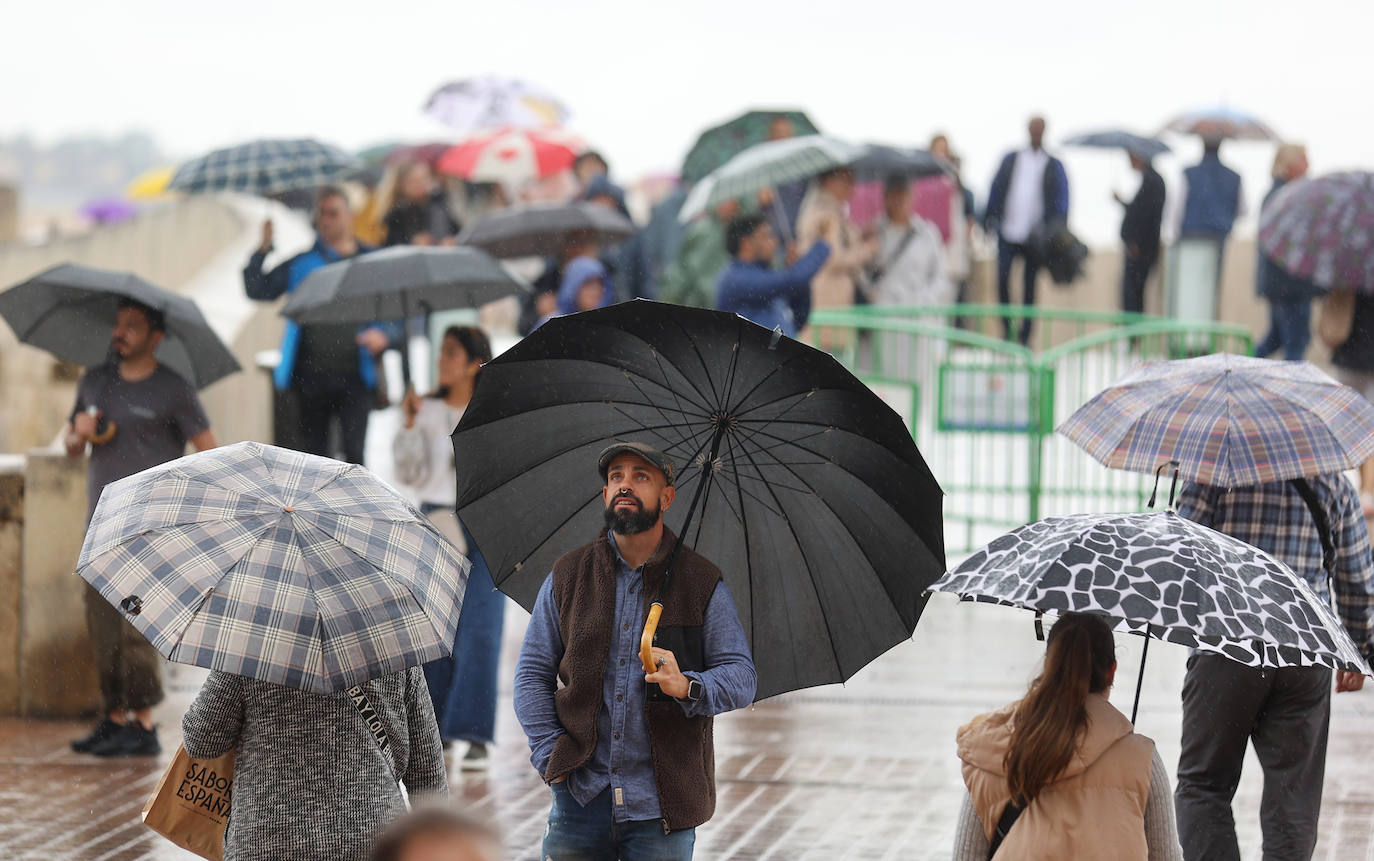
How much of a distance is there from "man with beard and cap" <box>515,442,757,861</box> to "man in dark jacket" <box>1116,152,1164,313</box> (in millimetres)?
14021

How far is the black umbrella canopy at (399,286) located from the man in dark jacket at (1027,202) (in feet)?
28.5

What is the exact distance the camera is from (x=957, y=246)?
61.3 ft

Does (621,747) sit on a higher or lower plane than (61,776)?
higher

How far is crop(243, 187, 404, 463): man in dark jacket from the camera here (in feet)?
34.0

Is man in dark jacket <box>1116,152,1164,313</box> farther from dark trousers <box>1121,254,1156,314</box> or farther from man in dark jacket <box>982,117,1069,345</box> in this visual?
man in dark jacket <box>982,117,1069,345</box>

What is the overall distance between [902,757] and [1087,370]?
261 inches

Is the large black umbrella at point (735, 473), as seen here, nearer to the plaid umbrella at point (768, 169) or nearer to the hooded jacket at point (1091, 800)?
the hooded jacket at point (1091, 800)

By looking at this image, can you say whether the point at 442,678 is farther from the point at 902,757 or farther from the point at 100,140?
the point at 100,140

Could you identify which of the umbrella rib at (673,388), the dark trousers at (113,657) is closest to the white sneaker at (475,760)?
the dark trousers at (113,657)

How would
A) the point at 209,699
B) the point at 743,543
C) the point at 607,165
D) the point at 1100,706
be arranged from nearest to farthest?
the point at 1100,706 → the point at 209,699 → the point at 743,543 → the point at 607,165

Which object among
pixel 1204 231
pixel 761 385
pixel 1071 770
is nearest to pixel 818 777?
pixel 761 385

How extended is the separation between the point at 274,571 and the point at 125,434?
399cm

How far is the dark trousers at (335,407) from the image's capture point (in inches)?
409

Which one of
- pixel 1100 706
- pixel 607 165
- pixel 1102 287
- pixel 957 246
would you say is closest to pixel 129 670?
pixel 1100 706
